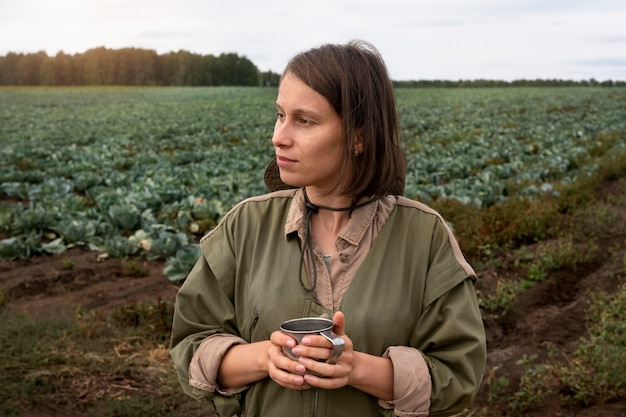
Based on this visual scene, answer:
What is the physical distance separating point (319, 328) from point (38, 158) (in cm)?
1495

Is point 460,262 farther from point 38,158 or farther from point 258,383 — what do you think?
point 38,158

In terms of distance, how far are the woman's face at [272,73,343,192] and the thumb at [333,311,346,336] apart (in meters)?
0.43

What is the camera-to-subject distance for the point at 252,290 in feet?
6.32

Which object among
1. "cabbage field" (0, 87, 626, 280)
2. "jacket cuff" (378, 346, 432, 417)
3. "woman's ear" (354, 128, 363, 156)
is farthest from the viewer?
"cabbage field" (0, 87, 626, 280)

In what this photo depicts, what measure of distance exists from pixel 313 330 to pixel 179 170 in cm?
1099

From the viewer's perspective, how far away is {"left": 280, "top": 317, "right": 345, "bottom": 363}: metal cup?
1641 millimetres

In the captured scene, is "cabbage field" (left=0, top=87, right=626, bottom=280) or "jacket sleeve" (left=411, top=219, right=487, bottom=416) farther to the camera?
"cabbage field" (left=0, top=87, right=626, bottom=280)

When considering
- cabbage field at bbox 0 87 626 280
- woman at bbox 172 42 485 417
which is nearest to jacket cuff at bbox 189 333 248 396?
woman at bbox 172 42 485 417

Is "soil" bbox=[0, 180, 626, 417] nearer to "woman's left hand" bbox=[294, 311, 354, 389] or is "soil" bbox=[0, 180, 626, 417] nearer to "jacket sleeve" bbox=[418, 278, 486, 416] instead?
"jacket sleeve" bbox=[418, 278, 486, 416]

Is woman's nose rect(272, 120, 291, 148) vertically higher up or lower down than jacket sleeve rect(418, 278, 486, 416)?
higher up

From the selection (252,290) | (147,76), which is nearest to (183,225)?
(252,290)

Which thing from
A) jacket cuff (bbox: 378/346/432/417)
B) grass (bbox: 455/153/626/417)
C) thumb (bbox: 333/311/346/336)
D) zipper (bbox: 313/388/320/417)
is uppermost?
thumb (bbox: 333/311/346/336)

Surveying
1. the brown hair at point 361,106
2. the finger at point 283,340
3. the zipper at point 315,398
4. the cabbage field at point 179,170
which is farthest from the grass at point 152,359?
the finger at point 283,340

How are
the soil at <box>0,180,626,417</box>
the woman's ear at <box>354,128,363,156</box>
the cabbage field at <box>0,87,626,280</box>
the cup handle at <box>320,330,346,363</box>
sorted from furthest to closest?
the cabbage field at <box>0,87,626,280</box> → the soil at <box>0,180,626,417</box> → the woman's ear at <box>354,128,363,156</box> → the cup handle at <box>320,330,346,363</box>
